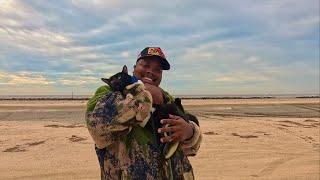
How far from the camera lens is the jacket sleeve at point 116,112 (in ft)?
7.63

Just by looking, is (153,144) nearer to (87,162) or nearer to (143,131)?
(143,131)

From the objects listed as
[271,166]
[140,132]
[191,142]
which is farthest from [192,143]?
[271,166]

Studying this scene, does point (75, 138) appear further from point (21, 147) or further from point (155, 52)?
point (155, 52)

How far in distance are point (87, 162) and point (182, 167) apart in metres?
5.99

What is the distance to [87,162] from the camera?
8.41 meters

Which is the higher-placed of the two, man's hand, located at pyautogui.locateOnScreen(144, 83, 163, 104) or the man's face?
the man's face

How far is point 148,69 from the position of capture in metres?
2.67

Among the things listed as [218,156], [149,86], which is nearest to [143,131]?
[149,86]

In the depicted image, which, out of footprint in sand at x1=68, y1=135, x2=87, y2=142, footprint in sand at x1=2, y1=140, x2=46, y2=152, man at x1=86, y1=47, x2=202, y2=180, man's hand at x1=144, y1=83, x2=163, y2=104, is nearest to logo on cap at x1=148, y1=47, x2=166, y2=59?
man at x1=86, y1=47, x2=202, y2=180

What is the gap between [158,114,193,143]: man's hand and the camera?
8.14 feet

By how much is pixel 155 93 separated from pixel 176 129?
0.80 feet

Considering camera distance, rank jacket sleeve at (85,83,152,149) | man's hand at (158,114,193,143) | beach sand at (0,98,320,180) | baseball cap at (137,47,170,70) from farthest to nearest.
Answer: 1. beach sand at (0,98,320,180)
2. baseball cap at (137,47,170,70)
3. man's hand at (158,114,193,143)
4. jacket sleeve at (85,83,152,149)

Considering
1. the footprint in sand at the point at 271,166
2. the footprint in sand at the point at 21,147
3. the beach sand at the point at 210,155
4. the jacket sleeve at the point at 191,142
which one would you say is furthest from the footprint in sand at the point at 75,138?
the jacket sleeve at the point at 191,142

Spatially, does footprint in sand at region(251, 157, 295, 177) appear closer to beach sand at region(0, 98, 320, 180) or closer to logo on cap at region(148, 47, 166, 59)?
beach sand at region(0, 98, 320, 180)
